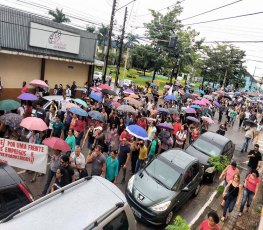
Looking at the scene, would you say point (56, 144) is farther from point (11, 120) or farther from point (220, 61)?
point (220, 61)

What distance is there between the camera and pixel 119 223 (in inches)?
183

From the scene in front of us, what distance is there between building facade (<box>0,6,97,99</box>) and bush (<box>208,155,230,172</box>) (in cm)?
1306

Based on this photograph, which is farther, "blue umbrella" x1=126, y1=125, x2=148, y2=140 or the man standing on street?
"blue umbrella" x1=126, y1=125, x2=148, y2=140

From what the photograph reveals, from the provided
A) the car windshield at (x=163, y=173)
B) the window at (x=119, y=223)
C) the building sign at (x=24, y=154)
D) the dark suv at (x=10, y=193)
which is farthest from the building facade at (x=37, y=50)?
the window at (x=119, y=223)

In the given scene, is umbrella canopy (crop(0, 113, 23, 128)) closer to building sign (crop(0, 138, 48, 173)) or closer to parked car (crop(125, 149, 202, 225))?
building sign (crop(0, 138, 48, 173))

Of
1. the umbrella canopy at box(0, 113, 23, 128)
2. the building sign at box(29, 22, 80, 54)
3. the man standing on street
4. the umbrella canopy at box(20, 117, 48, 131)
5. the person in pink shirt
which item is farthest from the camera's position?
the building sign at box(29, 22, 80, 54)

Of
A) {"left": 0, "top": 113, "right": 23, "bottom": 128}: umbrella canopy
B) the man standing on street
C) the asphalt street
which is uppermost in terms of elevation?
{"left": 0, "top": 113, "right": 23, "bottom": 128}: umbrella canopy

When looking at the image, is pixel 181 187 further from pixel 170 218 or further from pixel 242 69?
pixel 242 69

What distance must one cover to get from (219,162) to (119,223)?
7.18m

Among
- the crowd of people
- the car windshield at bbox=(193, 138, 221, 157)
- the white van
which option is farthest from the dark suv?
the car windshield at bbox=(193, 138, 221, 157)

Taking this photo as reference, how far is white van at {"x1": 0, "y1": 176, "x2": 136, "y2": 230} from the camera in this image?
3881mm

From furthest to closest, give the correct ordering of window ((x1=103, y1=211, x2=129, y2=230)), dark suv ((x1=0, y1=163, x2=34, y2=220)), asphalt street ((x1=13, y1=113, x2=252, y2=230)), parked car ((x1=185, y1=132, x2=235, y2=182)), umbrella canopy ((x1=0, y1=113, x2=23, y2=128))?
parked car ((x1=185, y1=132, x2=235, y2=182))
umbrella canopy ((x1=0, y1=113, x2=23, y2=128))
asphalt street ((x1=13, y1=113, x2=252, y2=230))
dark suv ((x1=0, y1=163, x2=34, y2=220))
window ((x1=103, y1=211, x2=129, y2=230))

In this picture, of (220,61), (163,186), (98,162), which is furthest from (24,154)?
(220,61)

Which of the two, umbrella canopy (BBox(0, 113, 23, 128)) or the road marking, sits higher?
umbrella canopy (BBox(0, 113, 23, 128))
